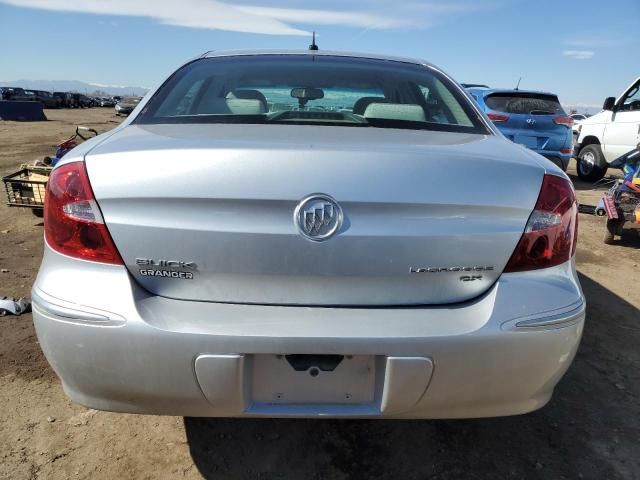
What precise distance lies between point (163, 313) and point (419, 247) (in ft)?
2.56

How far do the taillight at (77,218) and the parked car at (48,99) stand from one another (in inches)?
1765

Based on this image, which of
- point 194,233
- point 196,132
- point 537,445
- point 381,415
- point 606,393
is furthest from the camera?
point 606,393

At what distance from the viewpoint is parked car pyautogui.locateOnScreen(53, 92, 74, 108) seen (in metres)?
44.6

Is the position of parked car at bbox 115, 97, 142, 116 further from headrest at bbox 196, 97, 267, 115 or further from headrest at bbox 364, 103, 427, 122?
headrest at bbox 364, 103, 427, 122

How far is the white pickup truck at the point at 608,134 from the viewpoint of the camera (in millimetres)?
9000

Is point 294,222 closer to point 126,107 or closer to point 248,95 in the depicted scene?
point 248,95

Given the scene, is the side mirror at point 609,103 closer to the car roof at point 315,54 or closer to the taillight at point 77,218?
→ the car roof at point 315,54

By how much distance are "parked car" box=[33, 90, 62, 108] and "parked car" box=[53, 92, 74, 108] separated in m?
0.39

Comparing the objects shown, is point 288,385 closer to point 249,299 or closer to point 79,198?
point 249,299

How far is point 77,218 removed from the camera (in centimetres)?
150

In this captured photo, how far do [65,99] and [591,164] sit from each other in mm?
47140

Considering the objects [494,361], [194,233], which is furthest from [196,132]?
[494,361]

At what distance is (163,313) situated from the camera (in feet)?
4.81

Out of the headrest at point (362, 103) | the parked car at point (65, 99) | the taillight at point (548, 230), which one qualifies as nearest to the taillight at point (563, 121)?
the headrest at point (362, 103)
